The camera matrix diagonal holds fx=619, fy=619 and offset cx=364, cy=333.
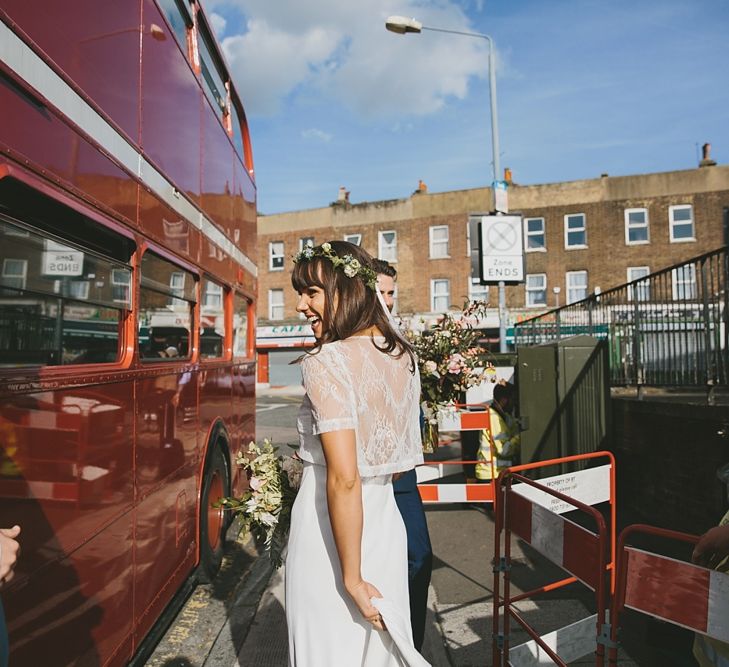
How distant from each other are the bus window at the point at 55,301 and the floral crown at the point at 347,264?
3.31 feet

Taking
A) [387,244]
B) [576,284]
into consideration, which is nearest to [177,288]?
[576,284]

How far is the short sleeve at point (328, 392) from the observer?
192cm

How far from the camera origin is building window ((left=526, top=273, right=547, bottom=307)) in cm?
2761

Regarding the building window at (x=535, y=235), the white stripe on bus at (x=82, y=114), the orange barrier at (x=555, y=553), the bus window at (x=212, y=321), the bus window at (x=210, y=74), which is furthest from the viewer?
the building window at (x=535, y=235)

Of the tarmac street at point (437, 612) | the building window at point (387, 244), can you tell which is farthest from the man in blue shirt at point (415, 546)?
the building window at point (387, 244)

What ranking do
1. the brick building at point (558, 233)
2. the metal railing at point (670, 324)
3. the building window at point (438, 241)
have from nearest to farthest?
1. the metal railing at point (670, 324)
2. the brick building at point (558, 233)
3. the building window at point (438, 241)

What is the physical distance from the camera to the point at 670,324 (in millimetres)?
7258

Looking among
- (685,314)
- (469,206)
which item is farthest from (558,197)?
(685,314)

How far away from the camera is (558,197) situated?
27.8m

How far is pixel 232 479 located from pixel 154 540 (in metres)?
2.41

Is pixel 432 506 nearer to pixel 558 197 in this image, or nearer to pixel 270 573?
pixel 270 573

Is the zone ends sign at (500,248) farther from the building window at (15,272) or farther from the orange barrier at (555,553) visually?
the building window at (15,272)

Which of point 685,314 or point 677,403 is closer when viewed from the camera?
point 677,403

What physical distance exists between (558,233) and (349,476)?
27.6 meters
